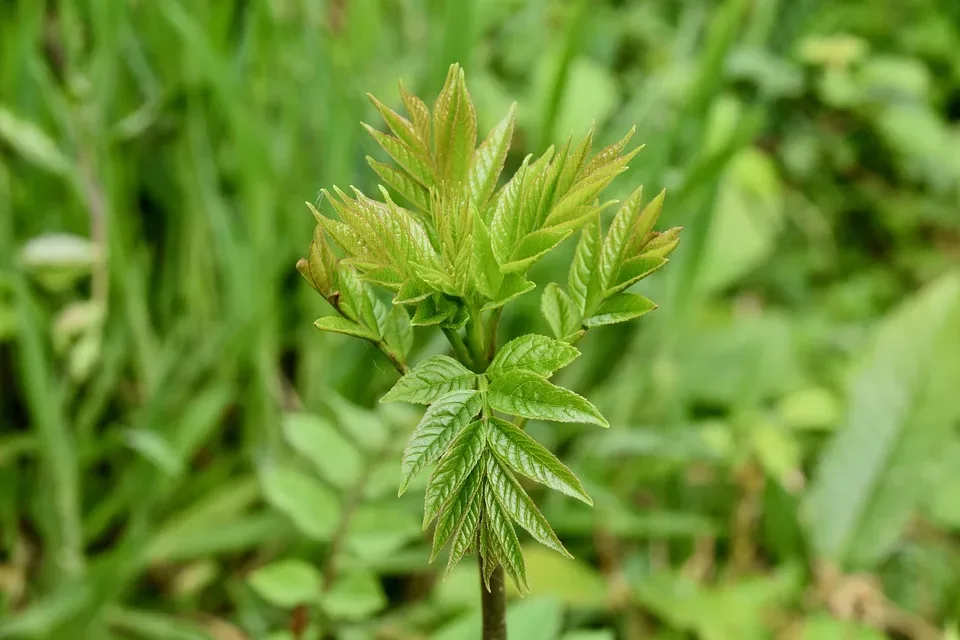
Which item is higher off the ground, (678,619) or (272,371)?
(272,371)

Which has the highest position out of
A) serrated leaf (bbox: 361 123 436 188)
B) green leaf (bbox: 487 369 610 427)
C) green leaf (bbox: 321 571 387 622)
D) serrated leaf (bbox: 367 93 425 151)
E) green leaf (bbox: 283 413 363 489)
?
serrated leaf (bbox: 367 93 425 151)

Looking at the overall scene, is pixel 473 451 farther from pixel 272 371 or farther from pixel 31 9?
pixel 31 9

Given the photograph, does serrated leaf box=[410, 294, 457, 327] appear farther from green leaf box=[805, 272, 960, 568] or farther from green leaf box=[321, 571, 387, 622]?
green leaf box=[805, 272, 960, 568]

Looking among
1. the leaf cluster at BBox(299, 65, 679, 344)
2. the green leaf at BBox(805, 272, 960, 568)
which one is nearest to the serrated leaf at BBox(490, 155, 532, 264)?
the leaf cluster at BBox(299, 65, 679, 344)

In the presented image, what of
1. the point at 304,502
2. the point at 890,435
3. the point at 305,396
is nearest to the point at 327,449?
the point at 304,502

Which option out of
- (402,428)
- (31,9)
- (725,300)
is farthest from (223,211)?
(725,300)

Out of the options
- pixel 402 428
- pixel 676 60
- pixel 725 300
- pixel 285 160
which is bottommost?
pixel 402 428

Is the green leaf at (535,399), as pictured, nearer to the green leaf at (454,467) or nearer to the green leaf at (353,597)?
the green leaf at (454,467)

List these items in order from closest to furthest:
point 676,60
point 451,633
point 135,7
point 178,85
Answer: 1. point 451,633
2. point 178,85
3. point 135,7
4. point 676,60
